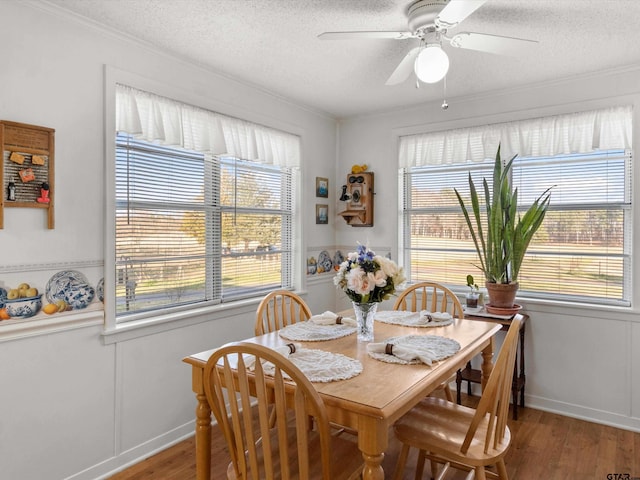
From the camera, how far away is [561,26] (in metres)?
2.28

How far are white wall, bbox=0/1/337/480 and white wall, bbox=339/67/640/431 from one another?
93.7 inches

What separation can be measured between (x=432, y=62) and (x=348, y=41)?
0.78 m

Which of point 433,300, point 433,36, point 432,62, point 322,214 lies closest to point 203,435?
point 433,300

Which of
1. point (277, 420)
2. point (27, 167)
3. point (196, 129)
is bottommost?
point (277, 420)

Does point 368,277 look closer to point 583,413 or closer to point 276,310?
point 276,310

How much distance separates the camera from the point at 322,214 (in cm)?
408

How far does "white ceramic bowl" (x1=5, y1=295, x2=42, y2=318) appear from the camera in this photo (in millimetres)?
1988

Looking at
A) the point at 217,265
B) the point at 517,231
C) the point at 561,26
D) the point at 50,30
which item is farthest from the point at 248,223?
the point at 561,26

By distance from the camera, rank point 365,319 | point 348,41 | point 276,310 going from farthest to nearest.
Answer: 1. point 276,310
2. point 348,41
3. point 365,319

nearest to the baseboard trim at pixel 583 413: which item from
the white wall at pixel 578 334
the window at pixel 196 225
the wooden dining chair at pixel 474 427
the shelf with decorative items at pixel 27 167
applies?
the white wall at pixel 578 334

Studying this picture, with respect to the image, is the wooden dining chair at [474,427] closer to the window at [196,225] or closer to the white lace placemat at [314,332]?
the white lace placemat at [314,332]

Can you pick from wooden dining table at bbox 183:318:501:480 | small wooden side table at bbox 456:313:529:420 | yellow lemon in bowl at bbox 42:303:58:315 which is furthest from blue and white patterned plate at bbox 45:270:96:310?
small wooden side table at bbox 456:313:529:420

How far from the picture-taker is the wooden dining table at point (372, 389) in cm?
136

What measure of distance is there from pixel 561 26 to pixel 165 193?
2.48 meters
